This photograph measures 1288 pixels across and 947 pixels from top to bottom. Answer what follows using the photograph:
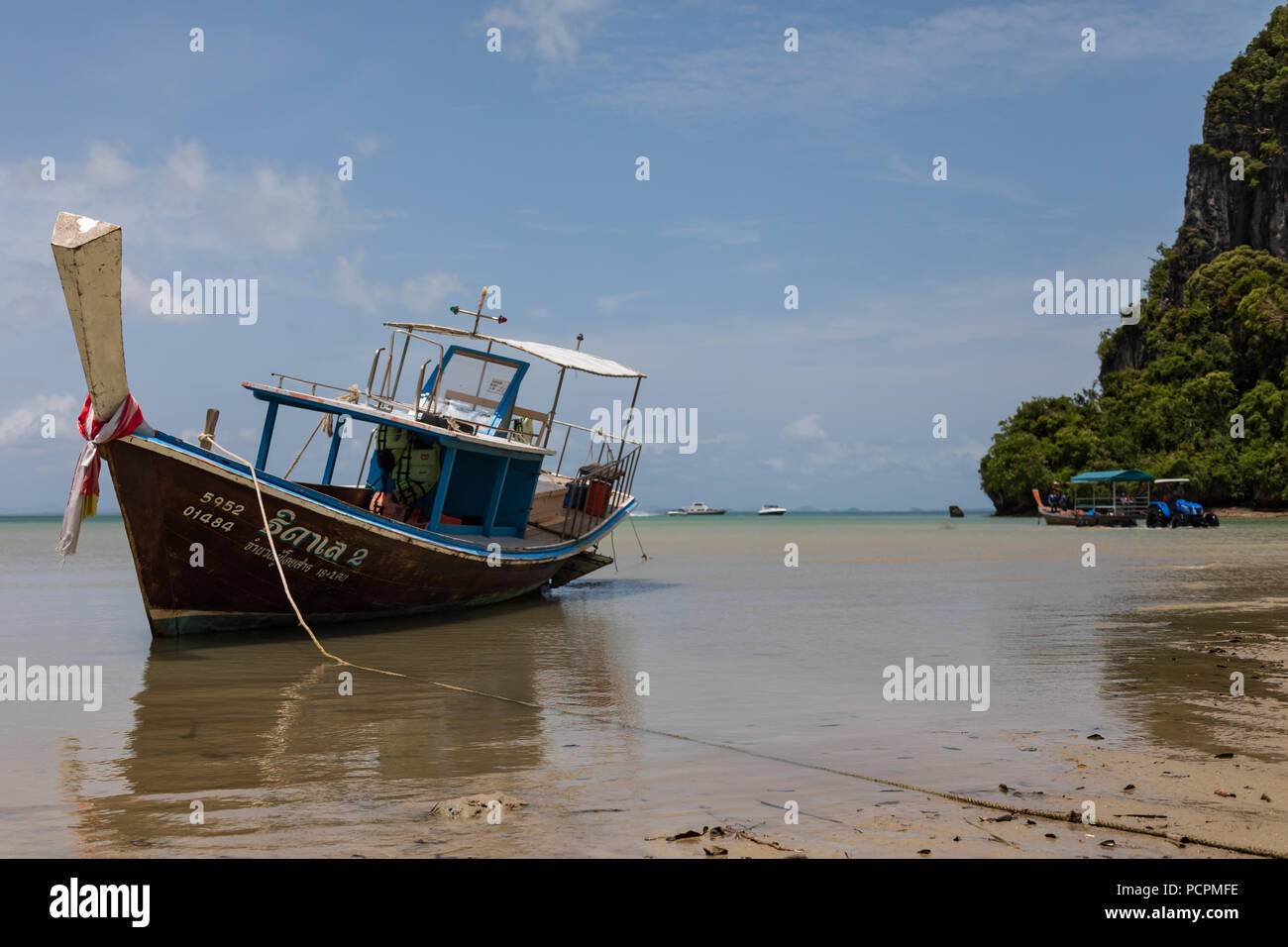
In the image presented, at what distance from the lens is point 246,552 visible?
12.8 metres

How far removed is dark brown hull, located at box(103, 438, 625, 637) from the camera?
11883mm

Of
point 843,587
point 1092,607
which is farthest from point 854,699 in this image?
point 843,587

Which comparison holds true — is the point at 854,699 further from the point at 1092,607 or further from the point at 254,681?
the point at 1092,607

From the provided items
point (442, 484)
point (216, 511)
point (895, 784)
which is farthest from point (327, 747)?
point (442, 484)

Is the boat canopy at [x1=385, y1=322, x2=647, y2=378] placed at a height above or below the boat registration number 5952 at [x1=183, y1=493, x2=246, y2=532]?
above

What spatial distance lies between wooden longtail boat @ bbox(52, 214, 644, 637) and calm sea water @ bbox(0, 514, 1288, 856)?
62 centimetres

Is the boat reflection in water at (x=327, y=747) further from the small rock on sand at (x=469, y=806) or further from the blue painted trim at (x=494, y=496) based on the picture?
the blue painted trim at (x=494, y=496)

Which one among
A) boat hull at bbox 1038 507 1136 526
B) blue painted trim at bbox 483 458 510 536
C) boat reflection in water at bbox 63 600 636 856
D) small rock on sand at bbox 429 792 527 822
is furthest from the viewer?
boat hull at bbox 1038 507 1136 526

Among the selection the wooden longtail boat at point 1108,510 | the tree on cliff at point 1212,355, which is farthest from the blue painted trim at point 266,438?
the tree on cliff at point 1212,355

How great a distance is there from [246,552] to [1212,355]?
81.1m

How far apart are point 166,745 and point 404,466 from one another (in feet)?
28.6

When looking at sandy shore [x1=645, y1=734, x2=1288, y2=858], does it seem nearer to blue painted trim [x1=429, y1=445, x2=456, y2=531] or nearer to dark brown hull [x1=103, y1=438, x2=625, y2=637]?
dark brown hull [x1=103, y1=438, x2=625, y2=637]

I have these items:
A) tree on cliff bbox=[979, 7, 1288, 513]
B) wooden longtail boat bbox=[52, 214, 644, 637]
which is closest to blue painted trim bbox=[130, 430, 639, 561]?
wooden longtail boat bbox=[52, 214, 644, 637]

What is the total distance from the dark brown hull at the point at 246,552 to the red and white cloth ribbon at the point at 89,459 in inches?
9.7
